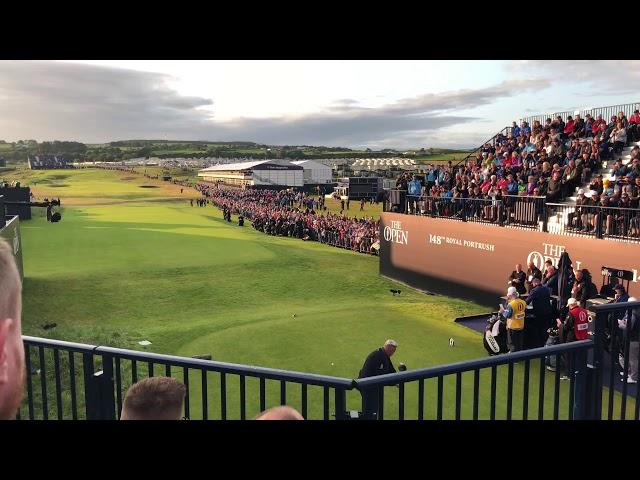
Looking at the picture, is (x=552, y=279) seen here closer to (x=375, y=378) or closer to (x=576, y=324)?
(x=576, y=324)

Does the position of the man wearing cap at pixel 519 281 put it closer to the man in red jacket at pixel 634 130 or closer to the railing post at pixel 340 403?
the man in red jacket at pixel 634 130

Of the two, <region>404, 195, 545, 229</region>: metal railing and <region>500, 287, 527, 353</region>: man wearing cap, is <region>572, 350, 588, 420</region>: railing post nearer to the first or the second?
<region>500, 287, 527, 353</region>: man wearing cap

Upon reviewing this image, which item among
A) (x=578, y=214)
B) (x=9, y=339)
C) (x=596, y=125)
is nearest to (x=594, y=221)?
(x=578, y=214)

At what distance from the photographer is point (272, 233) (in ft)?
127

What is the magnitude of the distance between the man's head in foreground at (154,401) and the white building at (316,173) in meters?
111

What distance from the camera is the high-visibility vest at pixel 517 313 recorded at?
1111 cm

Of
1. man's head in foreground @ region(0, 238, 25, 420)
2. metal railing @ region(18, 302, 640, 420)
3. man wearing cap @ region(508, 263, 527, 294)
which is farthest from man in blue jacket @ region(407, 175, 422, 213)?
man's head in foreground @ region(0, 238, 25, 420)

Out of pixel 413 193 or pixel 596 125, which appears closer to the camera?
pixel 596 125

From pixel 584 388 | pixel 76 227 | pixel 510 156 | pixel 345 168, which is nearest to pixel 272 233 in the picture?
pixel 76 227

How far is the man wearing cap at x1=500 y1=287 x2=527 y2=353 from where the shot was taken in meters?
11.1

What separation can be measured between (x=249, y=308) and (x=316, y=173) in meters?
101

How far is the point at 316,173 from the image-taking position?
117 meters
